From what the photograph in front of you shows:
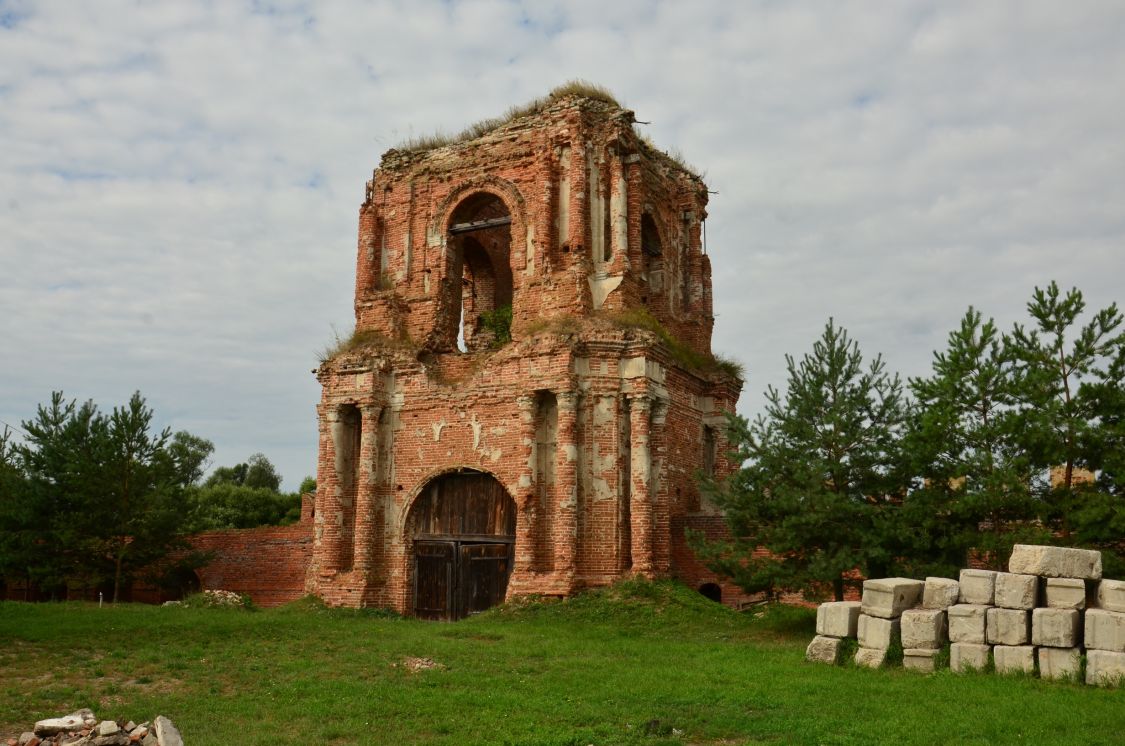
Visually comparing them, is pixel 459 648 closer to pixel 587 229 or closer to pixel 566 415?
pixel 566 415

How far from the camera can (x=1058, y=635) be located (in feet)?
33.2

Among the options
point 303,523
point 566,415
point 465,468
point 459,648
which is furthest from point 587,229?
point 303,523

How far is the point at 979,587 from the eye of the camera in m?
10.9

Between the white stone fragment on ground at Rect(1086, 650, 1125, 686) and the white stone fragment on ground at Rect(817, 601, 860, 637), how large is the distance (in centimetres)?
266

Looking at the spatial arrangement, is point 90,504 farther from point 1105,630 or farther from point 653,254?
point 1105,630

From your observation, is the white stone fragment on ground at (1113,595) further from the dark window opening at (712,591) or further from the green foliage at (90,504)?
the green foliage at (90,504)

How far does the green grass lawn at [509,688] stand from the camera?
26.5ft

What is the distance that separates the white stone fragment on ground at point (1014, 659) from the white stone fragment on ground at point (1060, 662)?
3.9 inches

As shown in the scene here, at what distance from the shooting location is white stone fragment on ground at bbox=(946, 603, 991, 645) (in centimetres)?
1065

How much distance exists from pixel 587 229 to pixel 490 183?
2.86 m

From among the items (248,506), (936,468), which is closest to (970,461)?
(936,468)

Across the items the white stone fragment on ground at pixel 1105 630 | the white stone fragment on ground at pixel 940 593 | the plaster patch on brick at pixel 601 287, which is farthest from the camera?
the plaster patch on brick at pixel 601 287

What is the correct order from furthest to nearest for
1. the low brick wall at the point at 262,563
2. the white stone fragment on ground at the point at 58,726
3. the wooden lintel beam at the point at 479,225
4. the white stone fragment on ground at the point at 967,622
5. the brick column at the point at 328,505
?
the low brick wall at the point at 262,563 < the wooden lintel beam at the point at 479,225 < the brick column at the point at 328,505 < the white stone fragment on ground at the point at 967,622 < the white stone fragment on ground at the point at 58,726

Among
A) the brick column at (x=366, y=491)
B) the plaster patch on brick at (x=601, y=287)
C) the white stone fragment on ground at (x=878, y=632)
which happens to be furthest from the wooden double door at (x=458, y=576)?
the white stone fragment on ground at (x=878, y=632)
